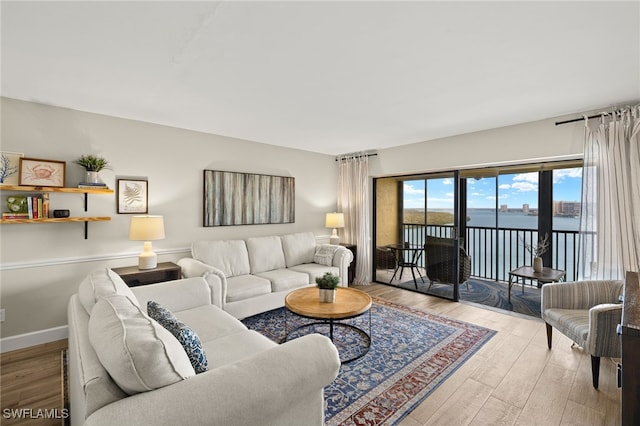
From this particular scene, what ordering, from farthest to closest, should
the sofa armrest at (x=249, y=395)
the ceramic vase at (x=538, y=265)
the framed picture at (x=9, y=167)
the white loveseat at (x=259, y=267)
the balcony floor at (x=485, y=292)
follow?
the balcony floor at (x=485, y=292) → the ceramic vase at (x=538, y=265) → the white loveseat at (x=259, y=267) → the framed picture at (x=9, y=167) → the sofa armrest at (x=249, y=395)

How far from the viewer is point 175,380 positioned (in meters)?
1.08

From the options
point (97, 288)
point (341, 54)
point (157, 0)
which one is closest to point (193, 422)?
point (97, 288)

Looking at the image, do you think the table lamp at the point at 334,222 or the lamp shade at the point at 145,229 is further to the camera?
the table lamp at the point at 334,222

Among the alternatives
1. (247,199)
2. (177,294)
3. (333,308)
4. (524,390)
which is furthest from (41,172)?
(524,390)

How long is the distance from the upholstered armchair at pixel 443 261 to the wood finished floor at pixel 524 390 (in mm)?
1297

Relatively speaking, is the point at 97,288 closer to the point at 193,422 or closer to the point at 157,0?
the point at 193,422

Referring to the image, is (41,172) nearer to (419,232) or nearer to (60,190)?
(60,190)

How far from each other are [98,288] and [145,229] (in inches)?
57.3

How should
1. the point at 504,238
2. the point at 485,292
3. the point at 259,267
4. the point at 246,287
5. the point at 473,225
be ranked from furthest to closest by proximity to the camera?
1. the point at 473,225
2. the point at 504,238
3. the point at 485,292
4. the point at 259,267
5. the point at 246,287

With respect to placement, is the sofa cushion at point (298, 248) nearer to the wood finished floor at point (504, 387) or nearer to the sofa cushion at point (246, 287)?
the sofa cushion at point (246, 287)

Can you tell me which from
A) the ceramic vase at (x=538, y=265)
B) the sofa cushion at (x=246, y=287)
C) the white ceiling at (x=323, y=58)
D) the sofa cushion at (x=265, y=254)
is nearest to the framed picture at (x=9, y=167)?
the white ceiling at (x=323, y=58)

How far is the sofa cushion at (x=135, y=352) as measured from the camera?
3.28ft

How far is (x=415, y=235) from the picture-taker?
16.0ft

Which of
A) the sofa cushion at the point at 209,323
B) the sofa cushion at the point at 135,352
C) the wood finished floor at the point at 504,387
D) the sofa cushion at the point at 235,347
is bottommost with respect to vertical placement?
the wood finished floor at the point at 504,387
